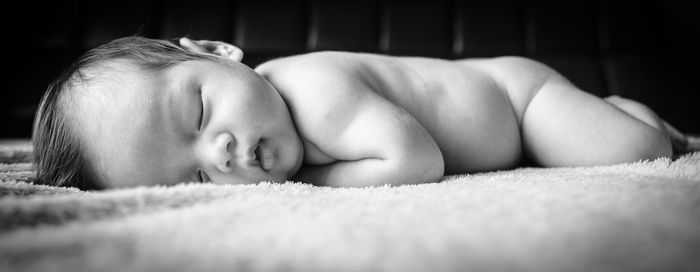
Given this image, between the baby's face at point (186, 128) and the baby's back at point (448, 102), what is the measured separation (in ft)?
0.42

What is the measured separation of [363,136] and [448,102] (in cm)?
24

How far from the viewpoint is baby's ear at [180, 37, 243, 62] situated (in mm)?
A: 716

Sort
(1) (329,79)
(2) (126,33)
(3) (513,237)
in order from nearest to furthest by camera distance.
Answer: (3) (513,237) → (1) (329,79) → (2) (126,33)

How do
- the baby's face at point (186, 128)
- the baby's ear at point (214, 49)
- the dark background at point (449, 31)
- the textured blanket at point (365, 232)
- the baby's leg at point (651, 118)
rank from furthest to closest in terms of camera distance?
1. the dark background at point (449, 31)
2. the baby's leg at point (651, 118)
3. the baby's ear at point (214, 49)
4. the baby's face at point (186, 128)
5. the textured blanket at point (365, 232)

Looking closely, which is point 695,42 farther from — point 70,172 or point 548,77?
point 70,172

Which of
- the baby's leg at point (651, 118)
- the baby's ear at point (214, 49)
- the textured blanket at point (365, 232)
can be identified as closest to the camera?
the textured blanket at point (365, 232)

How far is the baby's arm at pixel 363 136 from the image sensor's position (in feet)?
1.95

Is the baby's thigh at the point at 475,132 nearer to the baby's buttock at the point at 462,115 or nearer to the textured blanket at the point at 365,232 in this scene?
the baby's buttock at the point at 462,115

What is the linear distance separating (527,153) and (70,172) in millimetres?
822

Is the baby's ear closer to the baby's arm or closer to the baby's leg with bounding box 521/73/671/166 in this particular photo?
the baby's arm

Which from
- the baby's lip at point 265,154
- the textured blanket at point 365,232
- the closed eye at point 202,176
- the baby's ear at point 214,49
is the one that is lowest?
the closed eye at point 202,176

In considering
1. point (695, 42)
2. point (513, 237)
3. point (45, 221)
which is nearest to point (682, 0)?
point (695, 42)

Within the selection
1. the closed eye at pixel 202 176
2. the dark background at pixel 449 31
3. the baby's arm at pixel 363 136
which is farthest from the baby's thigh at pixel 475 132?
the dark background at pixel 449 31

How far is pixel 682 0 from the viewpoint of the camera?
1.48m
